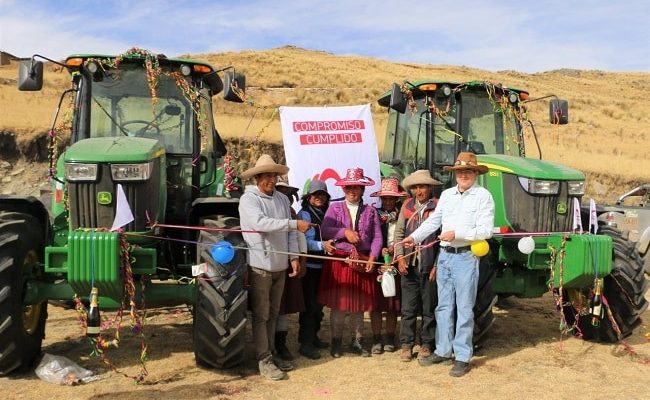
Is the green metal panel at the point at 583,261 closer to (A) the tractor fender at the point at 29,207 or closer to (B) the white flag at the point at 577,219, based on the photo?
(B) the white flag at the point at 577,219

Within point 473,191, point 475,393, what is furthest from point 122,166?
point 475,393

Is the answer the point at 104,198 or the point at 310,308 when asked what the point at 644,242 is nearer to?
the point at 310,308

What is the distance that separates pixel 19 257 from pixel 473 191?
11.8 ft

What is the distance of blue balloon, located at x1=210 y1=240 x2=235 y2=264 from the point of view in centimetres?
509

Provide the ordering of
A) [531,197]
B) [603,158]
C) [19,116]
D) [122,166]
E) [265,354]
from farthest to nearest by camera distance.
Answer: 1. [603,158]
2. [19,116]
3. [531,197]
4. [265,354]
5. [122,166]

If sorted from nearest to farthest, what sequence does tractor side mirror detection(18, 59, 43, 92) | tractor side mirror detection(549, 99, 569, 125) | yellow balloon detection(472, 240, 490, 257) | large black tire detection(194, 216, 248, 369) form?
1. large black tire detection(194, 216, 248, 369)
2. yellow balloon detection(472, 240, 490, 257)
3. tractor side mirror detection(18, 59, 43, 92)
4. tractor side mirror detection(549, 99, 569, 125)

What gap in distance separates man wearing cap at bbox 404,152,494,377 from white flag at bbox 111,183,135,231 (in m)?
2.30

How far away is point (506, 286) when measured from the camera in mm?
6320

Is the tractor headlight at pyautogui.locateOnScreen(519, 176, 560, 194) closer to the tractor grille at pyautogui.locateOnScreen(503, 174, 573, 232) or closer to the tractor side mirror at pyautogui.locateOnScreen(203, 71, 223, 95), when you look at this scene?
the tractor grille at pyautogui.locateOnScreen(503, 174, 573, 232)

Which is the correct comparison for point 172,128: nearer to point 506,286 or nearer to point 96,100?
point 96,100

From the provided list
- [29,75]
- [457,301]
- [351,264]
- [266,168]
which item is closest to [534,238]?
[457,301]

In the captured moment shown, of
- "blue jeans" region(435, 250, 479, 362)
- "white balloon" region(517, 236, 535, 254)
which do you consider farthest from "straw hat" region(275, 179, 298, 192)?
"white balloon" region(517, 236, 535, 254)

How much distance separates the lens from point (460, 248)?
564 cm

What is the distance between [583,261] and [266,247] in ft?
9.02
